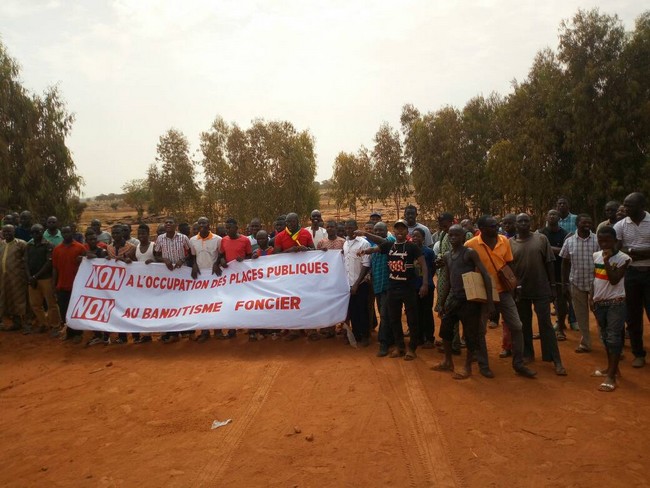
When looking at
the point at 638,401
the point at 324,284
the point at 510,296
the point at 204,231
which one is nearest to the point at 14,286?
the point at 204,231

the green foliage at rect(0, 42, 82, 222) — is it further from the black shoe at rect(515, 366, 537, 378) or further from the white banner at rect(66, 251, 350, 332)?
the black shoe at rect(515, 366, 537, 378)

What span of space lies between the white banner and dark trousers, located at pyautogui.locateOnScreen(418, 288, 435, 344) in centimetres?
118

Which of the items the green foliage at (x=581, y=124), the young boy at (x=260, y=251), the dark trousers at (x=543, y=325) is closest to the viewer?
the dark trousers at (x=543, y=325)

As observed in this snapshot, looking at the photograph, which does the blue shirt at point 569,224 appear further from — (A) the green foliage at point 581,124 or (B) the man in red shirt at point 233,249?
(A) the green foliage at point 581,124

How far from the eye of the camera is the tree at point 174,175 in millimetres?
32812

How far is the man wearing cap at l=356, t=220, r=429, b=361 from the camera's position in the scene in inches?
249

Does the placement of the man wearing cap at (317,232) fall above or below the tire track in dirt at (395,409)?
above

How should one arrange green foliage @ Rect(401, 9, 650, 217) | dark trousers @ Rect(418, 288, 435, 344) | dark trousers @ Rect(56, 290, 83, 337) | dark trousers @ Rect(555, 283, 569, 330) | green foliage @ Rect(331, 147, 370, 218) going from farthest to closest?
green foliage @ Rect(331, 147, 370, 218)
green foliage @ Rect(401, 9, 650, 217)
dark trousers @ Rect(56, 290, 83, 337)
dark trousers @ Rect(555, 283, 569, 330)
dark trousers @ Rect(418, 288, 435, 344)

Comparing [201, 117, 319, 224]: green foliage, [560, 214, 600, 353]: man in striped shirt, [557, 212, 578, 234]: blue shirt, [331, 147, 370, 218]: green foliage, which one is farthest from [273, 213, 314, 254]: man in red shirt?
[331, 147, 370, 218]: green foliage

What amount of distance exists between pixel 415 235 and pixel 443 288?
2.81 feet

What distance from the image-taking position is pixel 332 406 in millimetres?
5137

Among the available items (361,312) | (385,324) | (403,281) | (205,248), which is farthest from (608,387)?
(205,248)

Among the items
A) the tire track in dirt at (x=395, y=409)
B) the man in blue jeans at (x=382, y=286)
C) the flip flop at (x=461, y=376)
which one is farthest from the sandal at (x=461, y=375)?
the man in blue jeans at (x=382, y=286)

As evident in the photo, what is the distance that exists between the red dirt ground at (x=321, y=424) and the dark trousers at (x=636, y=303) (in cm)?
42
